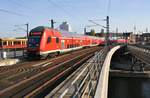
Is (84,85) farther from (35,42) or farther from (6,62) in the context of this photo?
(35,42)

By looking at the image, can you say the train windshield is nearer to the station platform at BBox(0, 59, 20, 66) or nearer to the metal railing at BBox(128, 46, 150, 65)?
the station platform at BBox(0, 59, 20, 66)

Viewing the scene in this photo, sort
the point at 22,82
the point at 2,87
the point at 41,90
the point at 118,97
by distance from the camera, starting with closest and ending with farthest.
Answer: the point at 41,90
the point at 2,87
the point at 22,82
the point at 118,97

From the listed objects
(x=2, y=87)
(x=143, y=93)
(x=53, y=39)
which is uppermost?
(x=53, y=39)

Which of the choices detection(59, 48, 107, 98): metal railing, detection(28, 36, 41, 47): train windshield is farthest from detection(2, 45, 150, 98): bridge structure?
detection(28, 36, 41, 47): train windshield

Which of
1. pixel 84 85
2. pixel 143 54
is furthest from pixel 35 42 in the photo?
pixel 143 54

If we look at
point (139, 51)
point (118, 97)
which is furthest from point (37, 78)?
point (139, 51)

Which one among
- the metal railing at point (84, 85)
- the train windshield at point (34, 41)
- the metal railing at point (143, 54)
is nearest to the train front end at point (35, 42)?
the train windshield at point (34, 41)

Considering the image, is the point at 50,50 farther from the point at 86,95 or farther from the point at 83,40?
the point at 83,40

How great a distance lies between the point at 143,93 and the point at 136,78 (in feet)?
33.0

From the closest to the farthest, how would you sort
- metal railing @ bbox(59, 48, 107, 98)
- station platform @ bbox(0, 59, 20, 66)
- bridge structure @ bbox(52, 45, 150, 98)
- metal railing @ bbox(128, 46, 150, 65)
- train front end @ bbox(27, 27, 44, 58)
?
1. metal railing @ bbox(59, 48, 107, 98)
2. bridge structure @ bbox(52, 45, 150, 98)
3. station platform @ bbox(0, 59, 20, 66)
4. train front end @ bbox(27, 27, 44, 58)
5. metal railing @ bbox(128, 46, 150, 65)

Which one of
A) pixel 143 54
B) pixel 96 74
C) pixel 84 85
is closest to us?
pixel 84 85

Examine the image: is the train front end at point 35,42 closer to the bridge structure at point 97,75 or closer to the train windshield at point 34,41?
the train windshield at point 34,41

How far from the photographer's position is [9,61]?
2875cm

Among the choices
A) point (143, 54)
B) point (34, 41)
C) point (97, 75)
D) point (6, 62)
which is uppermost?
point (34, 41)
